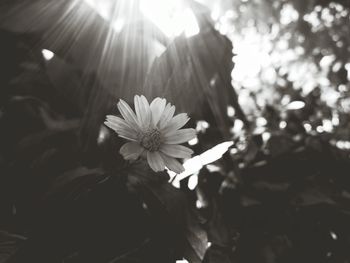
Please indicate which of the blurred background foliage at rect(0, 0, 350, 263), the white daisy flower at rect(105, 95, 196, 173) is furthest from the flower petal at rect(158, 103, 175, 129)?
the blurred background foliage at rect(0, 0, 350, 263)

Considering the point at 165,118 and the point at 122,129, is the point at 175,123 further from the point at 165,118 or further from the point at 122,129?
the point at 122,129

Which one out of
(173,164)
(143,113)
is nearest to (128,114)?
(143,113)

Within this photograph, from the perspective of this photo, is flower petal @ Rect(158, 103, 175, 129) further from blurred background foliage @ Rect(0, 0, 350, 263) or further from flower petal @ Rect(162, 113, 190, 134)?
blurred background foliage @ Rect(0, 0, 350, 263)

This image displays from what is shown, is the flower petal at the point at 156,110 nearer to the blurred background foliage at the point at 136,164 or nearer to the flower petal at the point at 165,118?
the flower petal at the point at 165,118

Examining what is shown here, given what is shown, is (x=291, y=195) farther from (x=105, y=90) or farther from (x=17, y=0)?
(x=17, y=0)

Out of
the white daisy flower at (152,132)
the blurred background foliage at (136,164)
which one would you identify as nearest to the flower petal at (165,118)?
the white daisy flower at (152,132)

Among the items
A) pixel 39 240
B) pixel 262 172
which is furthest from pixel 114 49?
pixel 262 172
